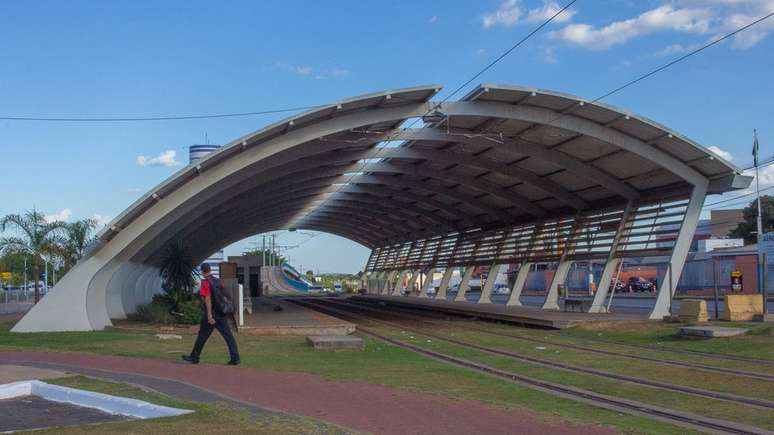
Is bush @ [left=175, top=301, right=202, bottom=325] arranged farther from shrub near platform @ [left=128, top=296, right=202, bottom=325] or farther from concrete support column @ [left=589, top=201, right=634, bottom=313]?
concrete support column @ [left=589, top=201, right=634, bottom=313]

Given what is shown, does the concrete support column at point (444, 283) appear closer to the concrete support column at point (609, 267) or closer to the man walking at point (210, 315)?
the concrete support column at point (609, 267)

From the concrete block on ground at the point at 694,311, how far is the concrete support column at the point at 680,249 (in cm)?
184

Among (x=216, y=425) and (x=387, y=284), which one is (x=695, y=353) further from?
(x=387, y=284)

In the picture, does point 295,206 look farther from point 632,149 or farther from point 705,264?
point 632,149

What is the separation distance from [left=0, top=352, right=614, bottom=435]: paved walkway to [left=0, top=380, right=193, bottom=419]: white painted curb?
1.38m

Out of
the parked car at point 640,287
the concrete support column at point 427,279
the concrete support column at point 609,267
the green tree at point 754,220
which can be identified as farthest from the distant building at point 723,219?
the concrete support column at point 609,267

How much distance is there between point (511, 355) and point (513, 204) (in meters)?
22.5

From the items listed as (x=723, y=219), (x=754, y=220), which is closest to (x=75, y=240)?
(x=754, y=220)

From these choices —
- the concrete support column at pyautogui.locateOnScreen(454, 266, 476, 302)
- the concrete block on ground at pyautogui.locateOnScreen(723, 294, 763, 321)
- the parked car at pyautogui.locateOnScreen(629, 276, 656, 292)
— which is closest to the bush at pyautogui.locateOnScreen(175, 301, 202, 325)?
the concrete block on ground at pyautogui.locateOnScreen(723, 294, 763, 321)

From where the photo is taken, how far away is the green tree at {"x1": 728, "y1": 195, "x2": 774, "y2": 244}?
234ft

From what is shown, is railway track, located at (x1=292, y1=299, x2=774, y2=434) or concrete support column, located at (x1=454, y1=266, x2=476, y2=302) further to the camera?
concrete support column, located at (x1=454, y1=266, x2=476, y2=302)

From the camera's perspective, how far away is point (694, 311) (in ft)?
84.4

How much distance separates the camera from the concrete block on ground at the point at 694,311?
25453 mm

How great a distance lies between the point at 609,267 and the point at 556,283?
15.0 feet
